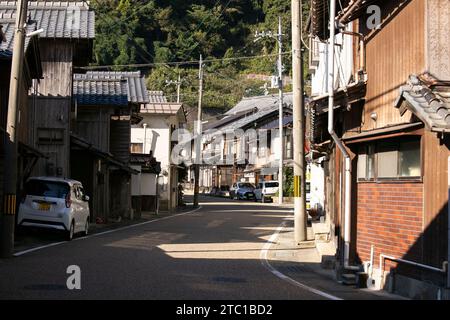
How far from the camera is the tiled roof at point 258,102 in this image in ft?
241

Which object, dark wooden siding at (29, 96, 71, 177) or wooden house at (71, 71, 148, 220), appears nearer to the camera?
dark wooden siding at (29, 96, 71, 177)

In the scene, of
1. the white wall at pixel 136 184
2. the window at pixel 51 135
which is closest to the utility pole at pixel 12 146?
the window at pixel 51 135

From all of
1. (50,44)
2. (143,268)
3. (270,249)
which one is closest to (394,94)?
(143,268)

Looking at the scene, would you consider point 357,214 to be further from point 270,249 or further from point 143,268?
point 270,249

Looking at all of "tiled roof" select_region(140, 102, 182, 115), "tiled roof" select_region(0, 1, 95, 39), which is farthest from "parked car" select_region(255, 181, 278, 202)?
"tiled roof" select_region(0, 1, 95, 39)

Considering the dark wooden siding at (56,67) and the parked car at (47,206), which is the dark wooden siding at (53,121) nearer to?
the dark wooden siding at (56,67)

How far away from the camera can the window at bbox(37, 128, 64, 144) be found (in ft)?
91.7

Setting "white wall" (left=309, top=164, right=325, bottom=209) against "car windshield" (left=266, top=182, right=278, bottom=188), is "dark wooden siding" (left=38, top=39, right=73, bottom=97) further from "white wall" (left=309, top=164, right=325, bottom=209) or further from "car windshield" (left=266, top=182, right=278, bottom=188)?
"car windshield" (left=266, top=182, right=278, bottom=188)

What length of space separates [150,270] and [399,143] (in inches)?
217

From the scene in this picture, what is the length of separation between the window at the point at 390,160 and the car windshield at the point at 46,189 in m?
9.89

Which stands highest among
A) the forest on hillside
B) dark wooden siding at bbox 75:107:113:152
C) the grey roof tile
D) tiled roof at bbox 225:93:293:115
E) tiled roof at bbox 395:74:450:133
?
the forest on hillside

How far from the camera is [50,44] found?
28250 millimetres

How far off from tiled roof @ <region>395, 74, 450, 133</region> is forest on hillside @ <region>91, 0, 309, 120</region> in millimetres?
51497

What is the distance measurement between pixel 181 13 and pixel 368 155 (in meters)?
61.5
